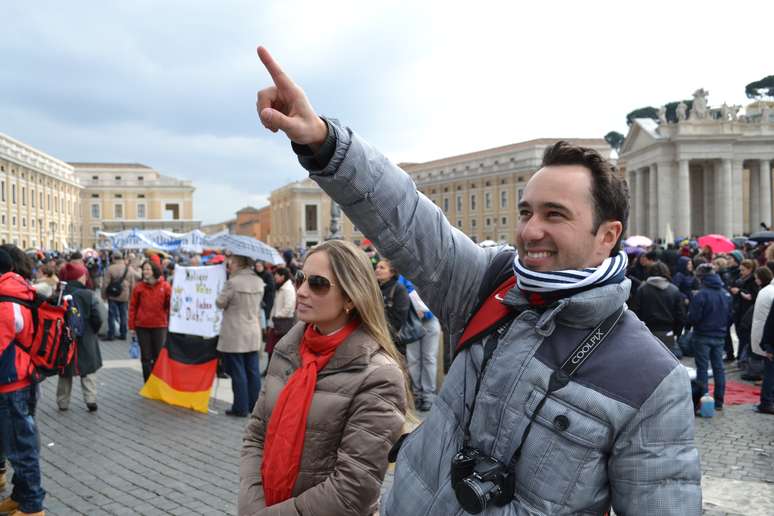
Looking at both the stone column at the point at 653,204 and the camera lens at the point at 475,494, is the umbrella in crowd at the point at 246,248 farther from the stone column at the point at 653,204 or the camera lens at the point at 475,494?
the stone column at the point at 653,204

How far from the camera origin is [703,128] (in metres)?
43.8

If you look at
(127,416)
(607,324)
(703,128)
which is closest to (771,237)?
(127,416)

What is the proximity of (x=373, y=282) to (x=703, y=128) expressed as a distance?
48400 millimetres

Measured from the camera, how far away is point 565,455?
128cm

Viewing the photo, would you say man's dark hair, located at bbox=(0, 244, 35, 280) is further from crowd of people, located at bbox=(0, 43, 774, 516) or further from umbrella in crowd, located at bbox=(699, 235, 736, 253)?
umbrella in crowd, located at bbox=(699, 235, 736, 253)

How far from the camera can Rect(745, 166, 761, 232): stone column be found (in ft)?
153

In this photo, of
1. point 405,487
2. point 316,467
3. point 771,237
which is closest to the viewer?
point 405,487

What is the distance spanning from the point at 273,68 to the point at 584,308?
0.88m

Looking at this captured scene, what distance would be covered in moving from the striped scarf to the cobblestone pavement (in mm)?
3870

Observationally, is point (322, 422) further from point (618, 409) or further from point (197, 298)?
point (197, 298)

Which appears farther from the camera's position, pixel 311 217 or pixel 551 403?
pixel 311 217

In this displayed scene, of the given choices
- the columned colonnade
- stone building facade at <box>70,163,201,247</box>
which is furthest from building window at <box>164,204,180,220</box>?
the columned colonnade

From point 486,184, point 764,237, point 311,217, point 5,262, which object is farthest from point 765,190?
point 311,217

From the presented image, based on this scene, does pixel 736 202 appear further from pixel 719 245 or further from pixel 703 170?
pixel 719 245
